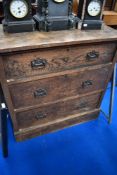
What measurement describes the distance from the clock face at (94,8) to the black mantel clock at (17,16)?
1.35 ft

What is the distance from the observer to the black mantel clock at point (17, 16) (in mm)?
965

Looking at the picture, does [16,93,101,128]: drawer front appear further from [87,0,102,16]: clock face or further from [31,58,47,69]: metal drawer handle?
[87,0,102,16]: clock face

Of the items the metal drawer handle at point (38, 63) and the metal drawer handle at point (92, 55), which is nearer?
the metal drawer handle at point (38, 63)

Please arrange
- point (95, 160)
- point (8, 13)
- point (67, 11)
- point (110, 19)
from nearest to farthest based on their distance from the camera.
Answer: point (8, 13) → point (67, 11) → point (95, 160) → point (110, 19)

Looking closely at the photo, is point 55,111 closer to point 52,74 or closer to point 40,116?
point 40,116

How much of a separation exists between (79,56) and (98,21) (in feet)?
1.00

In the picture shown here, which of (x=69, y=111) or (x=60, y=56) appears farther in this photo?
(x=69, y=111)

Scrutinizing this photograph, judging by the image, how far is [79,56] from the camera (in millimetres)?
1146

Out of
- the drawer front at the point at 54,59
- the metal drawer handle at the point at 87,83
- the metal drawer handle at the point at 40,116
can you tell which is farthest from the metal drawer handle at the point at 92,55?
the metal drawer handle at the point at 40,116

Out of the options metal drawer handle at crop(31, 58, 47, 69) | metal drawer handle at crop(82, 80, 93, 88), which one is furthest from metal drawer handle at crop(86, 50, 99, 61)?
metal drawer handle at crop(31, 58, 47, 69)

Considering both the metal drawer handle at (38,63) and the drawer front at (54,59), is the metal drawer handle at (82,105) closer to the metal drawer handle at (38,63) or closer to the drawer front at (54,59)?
the drawer front at (54,59)

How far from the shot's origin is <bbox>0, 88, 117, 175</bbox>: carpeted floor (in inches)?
51.0

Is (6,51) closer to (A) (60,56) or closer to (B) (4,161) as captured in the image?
(A) (60,56)

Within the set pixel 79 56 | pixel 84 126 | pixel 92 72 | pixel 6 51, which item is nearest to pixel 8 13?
pixel 6 51
